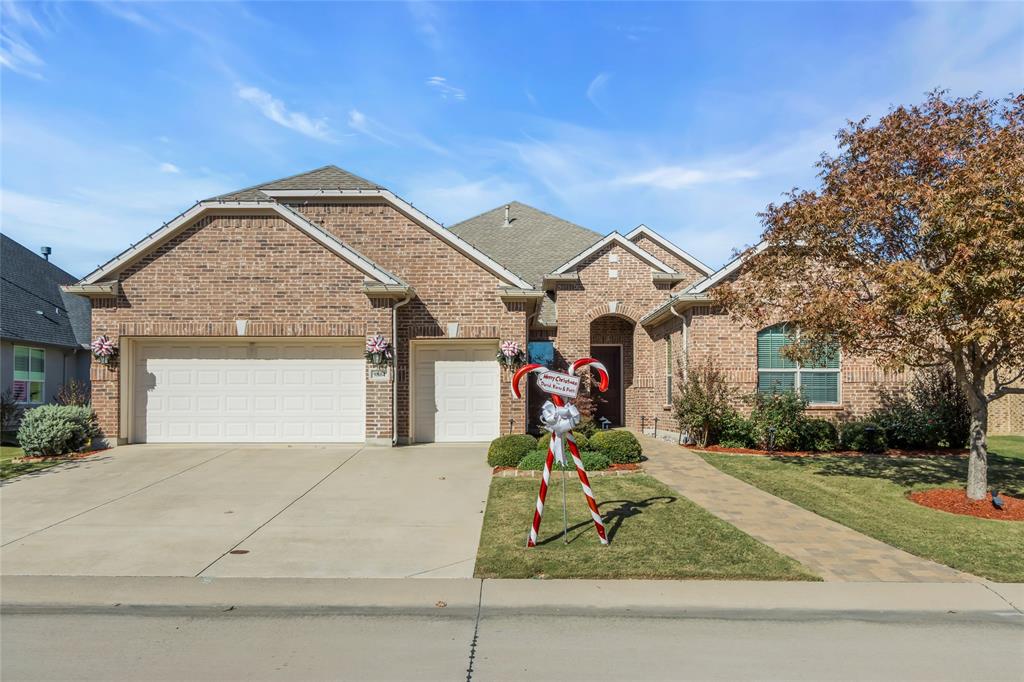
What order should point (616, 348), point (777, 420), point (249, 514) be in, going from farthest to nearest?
point (616, 348) < point (777, 420) < point (249, 514)

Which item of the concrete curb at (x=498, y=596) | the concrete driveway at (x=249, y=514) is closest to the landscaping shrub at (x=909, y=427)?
the concrete driveway at (x=249, y=514)

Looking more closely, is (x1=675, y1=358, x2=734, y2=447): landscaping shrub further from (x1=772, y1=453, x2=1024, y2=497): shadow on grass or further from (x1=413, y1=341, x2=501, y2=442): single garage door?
(x1=413, y1=341, x2=501, y2=442): single garage door

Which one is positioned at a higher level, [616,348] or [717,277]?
[717,277]

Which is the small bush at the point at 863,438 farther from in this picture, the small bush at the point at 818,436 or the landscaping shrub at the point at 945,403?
the landscaping shrub at the point at 945,403

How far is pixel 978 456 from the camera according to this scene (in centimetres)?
959

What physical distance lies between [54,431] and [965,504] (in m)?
15.6

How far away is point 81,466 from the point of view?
12.0m

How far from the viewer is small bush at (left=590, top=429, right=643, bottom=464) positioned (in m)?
12.2

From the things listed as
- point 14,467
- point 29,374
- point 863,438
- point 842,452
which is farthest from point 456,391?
point 29,374

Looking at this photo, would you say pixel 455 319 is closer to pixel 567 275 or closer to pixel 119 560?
pixel 567 275

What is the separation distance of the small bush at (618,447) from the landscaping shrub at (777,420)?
3.43 metres

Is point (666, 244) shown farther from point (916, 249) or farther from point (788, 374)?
point (916, 249)

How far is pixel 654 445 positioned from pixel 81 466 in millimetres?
11533

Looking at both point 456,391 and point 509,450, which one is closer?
point 509,450
